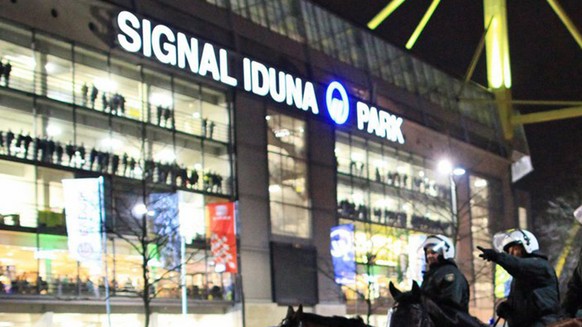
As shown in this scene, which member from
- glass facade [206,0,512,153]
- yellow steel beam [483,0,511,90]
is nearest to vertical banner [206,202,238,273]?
glass facade [206,0,512,153]

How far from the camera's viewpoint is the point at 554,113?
29.0 m

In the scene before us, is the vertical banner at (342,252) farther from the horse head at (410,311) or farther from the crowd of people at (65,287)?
the horse head at (410,311)

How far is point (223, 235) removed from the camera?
40.7m

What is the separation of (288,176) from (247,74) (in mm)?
6674

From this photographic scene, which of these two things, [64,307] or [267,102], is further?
[267,102]

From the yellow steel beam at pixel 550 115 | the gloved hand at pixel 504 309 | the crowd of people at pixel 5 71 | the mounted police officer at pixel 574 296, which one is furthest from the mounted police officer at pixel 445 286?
the crowd of people at pixel 5 71

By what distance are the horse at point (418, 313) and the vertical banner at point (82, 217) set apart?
26.0 metres

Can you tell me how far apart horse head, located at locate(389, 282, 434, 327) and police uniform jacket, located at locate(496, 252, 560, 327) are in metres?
1.30

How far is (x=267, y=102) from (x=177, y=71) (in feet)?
21.5

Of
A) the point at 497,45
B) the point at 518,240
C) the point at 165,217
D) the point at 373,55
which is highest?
the point at 373,55

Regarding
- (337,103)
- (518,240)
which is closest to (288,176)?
(337,103)

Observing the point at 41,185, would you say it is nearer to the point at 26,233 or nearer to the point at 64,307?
the point at 26,233

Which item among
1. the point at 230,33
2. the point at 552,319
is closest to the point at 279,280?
the point at 230,33

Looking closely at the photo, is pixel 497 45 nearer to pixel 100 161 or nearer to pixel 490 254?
pixel 100 161
